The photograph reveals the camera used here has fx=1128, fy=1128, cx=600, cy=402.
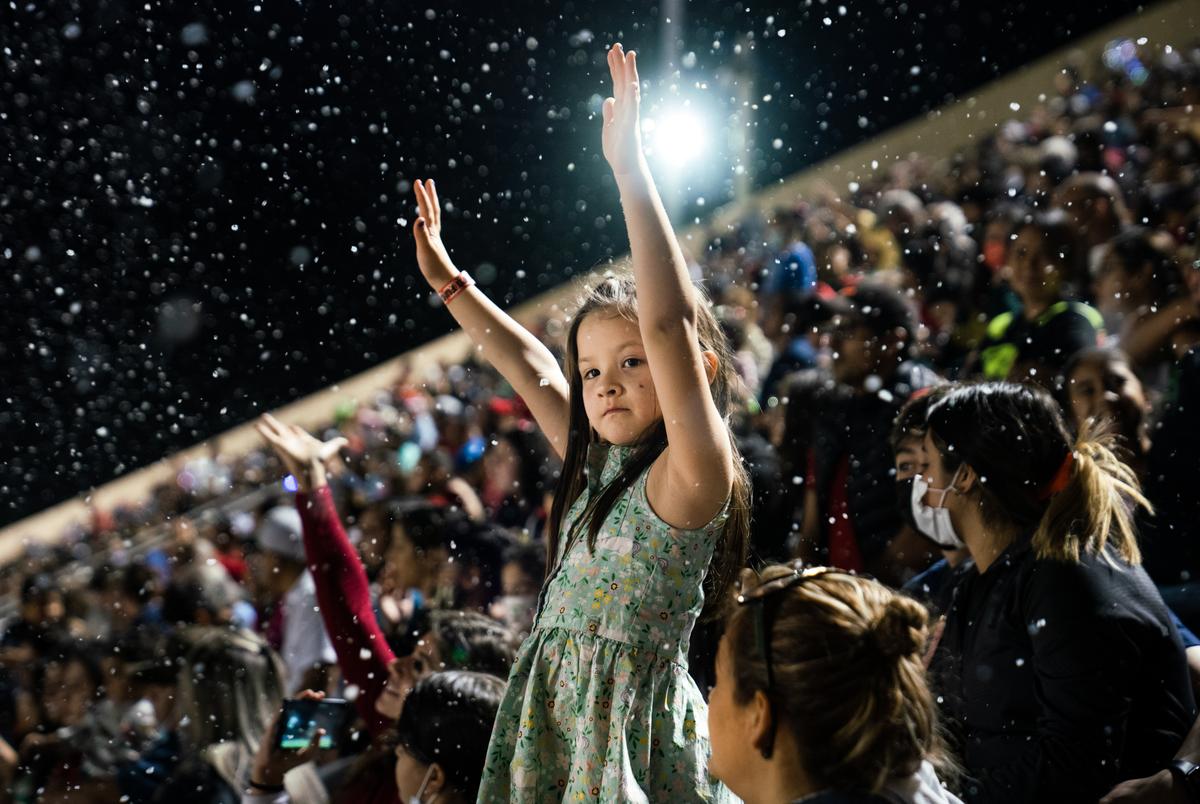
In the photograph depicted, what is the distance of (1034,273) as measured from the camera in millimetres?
3656

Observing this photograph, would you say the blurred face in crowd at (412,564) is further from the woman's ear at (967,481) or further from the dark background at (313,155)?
the dark background at (313,155)

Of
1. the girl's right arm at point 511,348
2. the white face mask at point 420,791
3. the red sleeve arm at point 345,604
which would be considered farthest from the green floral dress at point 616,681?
the red sleeve arm at point 345,604

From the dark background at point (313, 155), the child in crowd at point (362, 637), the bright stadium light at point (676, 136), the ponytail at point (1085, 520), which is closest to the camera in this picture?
the ponytail at point (1085, 520)

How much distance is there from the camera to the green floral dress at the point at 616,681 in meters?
1.62

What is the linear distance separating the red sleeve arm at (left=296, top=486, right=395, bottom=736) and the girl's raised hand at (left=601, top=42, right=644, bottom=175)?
4.23 ft

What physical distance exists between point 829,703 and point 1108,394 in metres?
A: 1.74

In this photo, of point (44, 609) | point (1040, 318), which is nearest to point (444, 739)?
point (1040, 318)

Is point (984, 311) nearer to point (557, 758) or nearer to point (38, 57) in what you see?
point (557, 758)

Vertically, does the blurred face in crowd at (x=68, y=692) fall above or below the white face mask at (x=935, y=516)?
above

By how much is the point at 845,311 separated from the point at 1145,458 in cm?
100

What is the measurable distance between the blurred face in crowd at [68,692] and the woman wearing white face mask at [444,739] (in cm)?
208

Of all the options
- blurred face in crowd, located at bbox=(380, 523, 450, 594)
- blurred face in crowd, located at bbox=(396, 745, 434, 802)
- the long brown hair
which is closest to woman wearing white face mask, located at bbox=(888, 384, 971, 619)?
the long brown hair

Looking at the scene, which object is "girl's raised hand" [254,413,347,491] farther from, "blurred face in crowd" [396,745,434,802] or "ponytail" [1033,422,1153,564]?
"ponytail" [1033,422,1153,564]

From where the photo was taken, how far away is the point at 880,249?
5.71 metres
